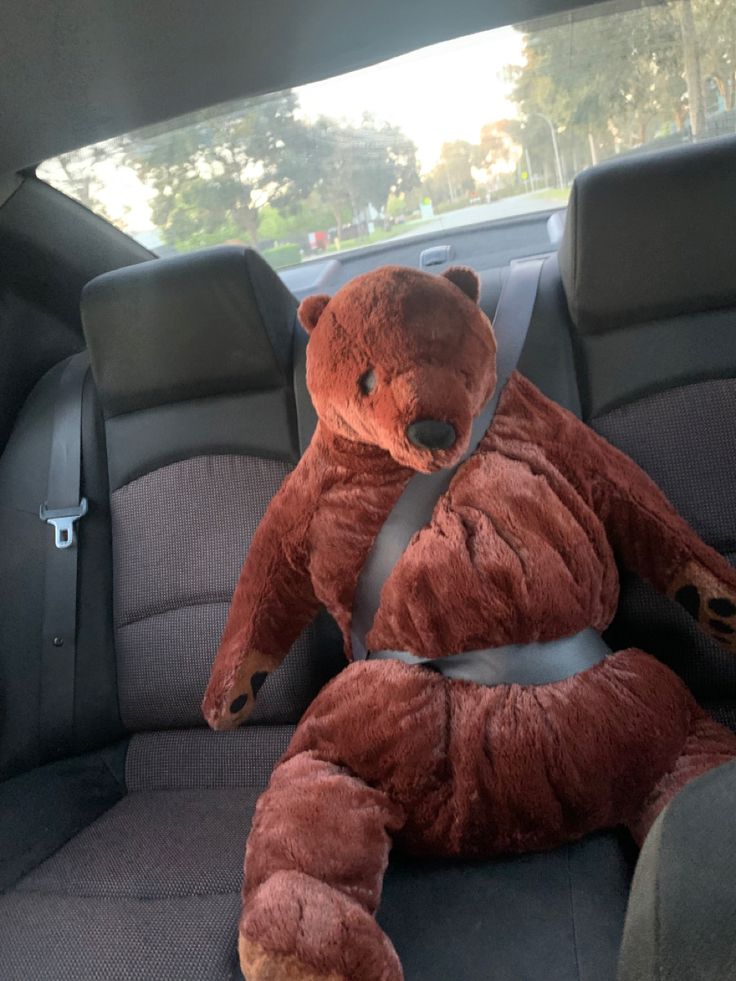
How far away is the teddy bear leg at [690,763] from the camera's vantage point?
4.08ft

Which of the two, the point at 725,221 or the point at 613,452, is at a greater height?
the point at 725,221

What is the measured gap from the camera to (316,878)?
1120mm

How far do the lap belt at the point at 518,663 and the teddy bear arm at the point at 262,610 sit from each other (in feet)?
1.13

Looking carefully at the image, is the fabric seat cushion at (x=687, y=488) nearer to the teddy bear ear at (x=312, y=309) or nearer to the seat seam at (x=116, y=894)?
the teddy bear ear at (x=312, y=309)

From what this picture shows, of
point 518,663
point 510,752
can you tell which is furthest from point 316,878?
point 518,663

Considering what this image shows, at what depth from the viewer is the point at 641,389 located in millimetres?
1746

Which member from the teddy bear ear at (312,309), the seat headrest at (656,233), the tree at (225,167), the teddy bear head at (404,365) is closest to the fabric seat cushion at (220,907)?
the teddy bear head at (404,365)

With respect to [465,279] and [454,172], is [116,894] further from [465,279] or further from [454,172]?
[454,172]

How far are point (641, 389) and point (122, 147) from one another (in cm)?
143

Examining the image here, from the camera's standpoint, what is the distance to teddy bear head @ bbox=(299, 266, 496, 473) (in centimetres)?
123

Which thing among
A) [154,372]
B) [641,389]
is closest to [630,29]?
[641,389]

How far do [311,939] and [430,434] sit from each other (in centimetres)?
69

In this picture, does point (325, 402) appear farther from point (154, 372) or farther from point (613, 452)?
point (154, 372)

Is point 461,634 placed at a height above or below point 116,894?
above
